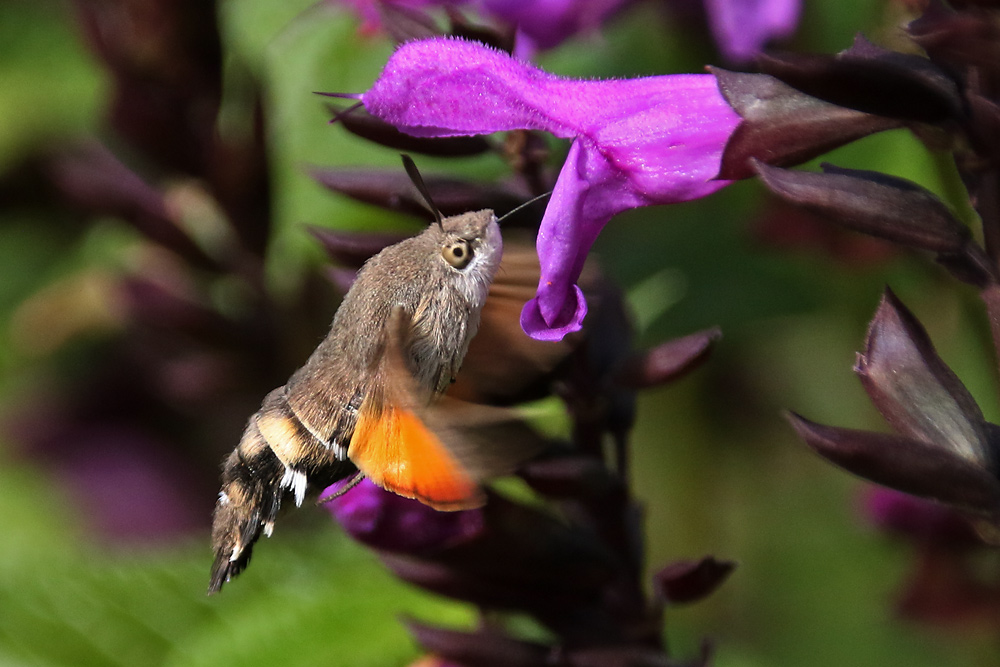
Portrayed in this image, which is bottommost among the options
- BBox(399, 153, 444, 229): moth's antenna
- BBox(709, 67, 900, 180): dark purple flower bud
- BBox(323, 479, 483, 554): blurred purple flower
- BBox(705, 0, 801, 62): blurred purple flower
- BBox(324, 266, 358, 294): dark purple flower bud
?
BBox(323, 479, 483, 554): blurred purple flower

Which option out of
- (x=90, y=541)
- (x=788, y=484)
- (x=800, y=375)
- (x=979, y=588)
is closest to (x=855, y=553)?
(x=788, y=484)

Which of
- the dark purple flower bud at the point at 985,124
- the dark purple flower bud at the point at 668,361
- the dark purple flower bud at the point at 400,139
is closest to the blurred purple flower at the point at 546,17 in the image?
the dark purple flower bud at the point at 400,139

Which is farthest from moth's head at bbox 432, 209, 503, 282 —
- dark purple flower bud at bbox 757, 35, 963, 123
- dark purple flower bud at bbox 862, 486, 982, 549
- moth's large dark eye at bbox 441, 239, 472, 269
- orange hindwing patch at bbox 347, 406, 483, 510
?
dark purple flower bud at bbox 862, 486, 982, 549

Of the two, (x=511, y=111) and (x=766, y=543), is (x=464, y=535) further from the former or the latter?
(x=766, y=543)

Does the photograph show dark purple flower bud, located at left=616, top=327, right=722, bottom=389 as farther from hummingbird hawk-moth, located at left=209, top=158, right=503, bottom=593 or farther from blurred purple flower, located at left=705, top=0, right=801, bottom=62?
blurred purple flower, located at left=705, top=0, right=801, bottom=62

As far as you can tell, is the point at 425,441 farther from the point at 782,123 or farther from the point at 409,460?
the point at 782,123

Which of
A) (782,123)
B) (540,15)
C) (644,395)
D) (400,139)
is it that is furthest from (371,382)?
(644,395)
